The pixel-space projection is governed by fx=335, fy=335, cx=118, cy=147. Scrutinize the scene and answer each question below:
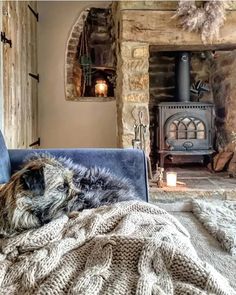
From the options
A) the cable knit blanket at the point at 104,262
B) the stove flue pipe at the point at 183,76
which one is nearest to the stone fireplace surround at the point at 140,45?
the stove flue pipe at the point at 183,76

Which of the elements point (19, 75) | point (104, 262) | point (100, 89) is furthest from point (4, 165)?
point (100, 89)

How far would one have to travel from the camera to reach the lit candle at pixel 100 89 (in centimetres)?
413

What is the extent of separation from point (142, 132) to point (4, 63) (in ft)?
4.43

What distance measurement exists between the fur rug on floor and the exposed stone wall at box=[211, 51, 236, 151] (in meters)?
1.02

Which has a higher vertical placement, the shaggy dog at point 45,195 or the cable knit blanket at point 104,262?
the shaggy dog at point 45,195

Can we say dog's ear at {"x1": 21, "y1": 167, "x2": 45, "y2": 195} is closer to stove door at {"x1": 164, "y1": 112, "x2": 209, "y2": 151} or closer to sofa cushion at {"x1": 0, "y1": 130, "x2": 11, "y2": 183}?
sofa cushion at {"x1": 0, "y1": 130, "x2": 11, "y2": 183}

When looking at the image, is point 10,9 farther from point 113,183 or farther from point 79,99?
point 113,183

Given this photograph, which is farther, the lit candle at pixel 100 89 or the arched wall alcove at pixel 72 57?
the lit candle at pixel 100 89

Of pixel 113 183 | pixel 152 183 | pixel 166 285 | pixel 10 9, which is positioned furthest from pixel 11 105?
pixel 166 285

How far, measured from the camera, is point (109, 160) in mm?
1831

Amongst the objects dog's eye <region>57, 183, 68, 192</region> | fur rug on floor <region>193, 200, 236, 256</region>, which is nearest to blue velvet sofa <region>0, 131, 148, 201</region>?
→ dog's eye <region>57, 183, 68, 192</region>

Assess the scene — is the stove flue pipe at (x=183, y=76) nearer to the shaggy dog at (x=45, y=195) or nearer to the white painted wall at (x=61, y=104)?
the white painted wall at (x=61, y=104)

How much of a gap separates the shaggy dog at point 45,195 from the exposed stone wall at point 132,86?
65.9 inches

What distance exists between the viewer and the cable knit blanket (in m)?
0.79
